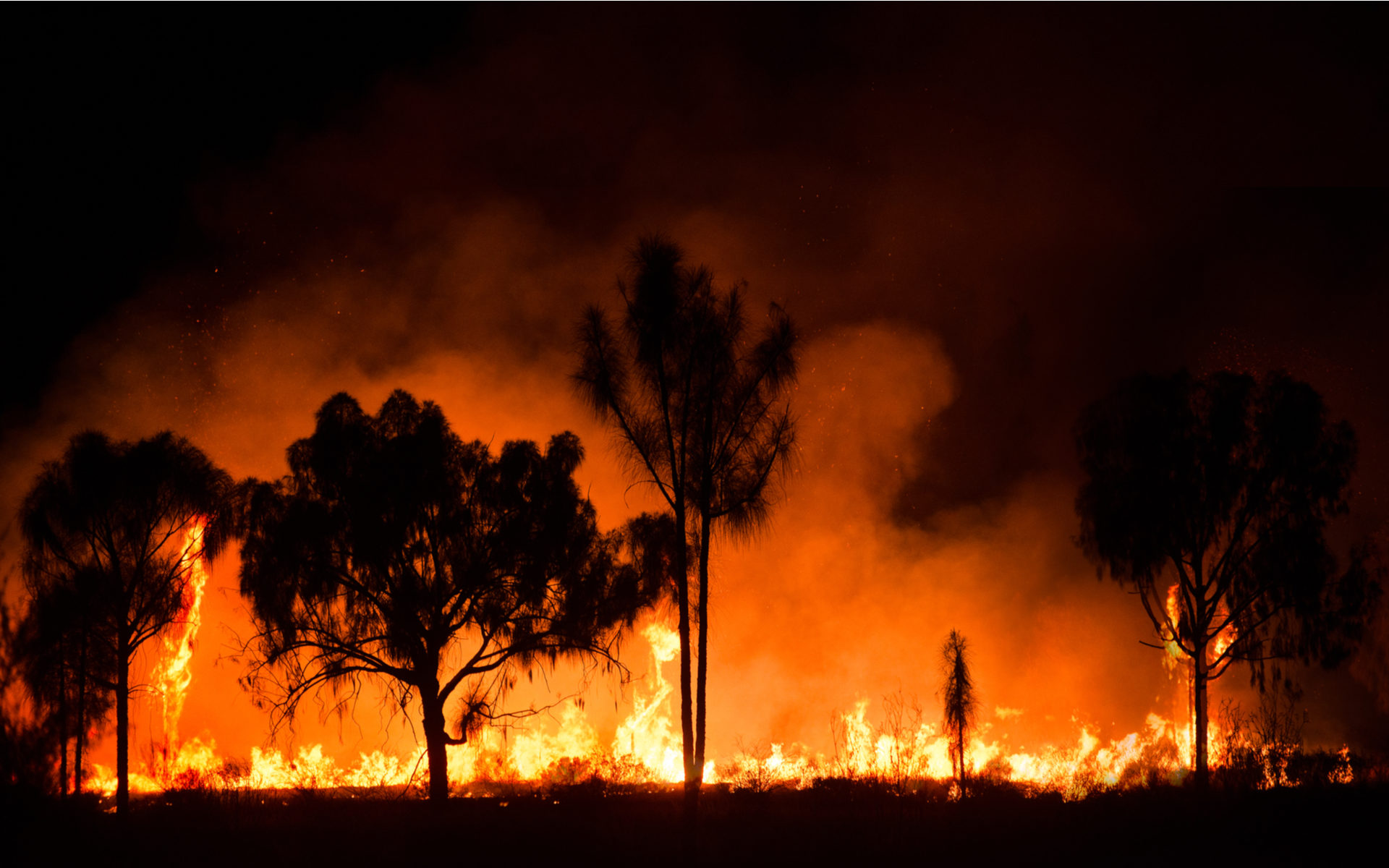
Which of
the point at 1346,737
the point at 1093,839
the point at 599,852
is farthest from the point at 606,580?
the point at 1346,737

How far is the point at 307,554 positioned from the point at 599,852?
10211 millimetres

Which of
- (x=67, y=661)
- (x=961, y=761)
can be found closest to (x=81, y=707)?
(x=67, y=661)

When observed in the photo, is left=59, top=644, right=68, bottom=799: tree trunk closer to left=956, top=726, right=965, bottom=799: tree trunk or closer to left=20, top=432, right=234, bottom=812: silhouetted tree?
left=20, top=432, right=234, bottom=812: silhouetted tree

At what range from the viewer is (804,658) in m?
48.2

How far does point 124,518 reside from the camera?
920 inches

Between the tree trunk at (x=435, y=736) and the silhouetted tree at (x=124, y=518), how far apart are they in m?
6.60

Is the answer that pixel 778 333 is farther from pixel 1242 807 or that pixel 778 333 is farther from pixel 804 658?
pixel 804 658

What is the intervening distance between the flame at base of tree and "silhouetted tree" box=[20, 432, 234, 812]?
5.40 m

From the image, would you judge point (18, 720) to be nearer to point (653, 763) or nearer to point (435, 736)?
point (435, 736)

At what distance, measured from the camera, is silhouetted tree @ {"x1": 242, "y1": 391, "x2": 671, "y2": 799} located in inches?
812

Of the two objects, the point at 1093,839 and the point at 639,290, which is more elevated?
the point at 639,290

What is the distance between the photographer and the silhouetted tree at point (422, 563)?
20625 millimetres

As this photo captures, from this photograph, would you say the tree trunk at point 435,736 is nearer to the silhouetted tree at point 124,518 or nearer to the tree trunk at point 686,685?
the silhouetted tree at point 124,518

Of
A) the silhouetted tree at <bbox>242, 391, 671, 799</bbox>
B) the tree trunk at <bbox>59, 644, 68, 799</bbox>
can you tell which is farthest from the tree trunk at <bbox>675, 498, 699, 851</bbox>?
the tree trunk at <bbox>59, 644, 68, 799</bbox>
